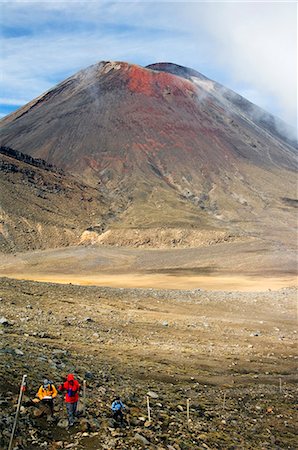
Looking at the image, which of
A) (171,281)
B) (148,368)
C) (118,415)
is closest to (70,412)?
(118,415)

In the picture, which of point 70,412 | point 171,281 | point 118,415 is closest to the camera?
point 70,412

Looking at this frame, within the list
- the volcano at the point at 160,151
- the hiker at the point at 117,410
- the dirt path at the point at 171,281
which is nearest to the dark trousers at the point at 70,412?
the hiker at the point at 117,410

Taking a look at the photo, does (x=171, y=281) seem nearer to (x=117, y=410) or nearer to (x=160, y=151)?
(x=117, y=410)

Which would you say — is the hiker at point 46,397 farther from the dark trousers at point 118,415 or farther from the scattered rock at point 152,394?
the scattered rock at point 152,394

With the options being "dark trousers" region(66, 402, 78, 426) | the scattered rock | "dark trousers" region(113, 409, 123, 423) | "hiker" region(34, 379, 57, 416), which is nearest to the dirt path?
the scattered rock

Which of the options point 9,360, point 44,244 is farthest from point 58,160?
point 9,360

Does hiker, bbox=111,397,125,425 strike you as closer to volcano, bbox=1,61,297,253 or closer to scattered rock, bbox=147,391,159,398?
scattered rock, bbox=147,391,159,398
